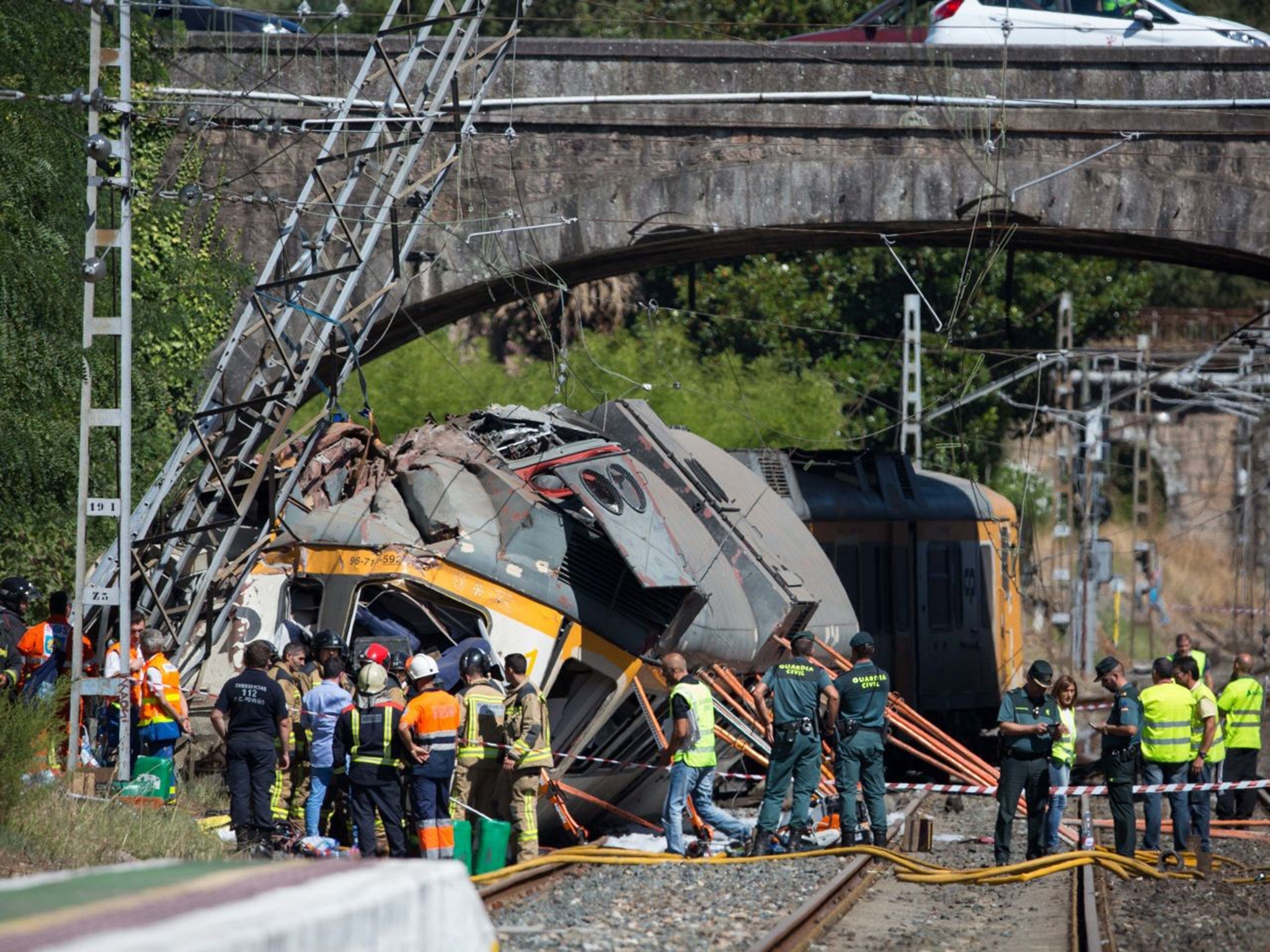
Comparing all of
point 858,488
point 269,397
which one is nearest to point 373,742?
point 269,397

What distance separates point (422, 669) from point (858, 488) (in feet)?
39.0

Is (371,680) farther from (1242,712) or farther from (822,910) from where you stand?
(1242,712)

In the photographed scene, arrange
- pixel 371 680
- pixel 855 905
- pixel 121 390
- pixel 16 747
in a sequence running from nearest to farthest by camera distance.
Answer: pixel 16 747 → pixel 855 905 → pixel 371 680 → pixel 121 390

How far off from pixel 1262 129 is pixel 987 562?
7.63 metres

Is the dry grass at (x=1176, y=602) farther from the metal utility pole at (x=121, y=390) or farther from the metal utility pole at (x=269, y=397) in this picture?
the metal utility pole at (x=121, y=390)

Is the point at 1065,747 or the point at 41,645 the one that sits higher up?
the point at 41,645

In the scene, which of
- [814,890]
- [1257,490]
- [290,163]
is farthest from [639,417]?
[1257,490]

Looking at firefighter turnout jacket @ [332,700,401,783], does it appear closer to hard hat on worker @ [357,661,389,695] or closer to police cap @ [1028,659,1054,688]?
hard hat on worker @ [357,661,389,695]

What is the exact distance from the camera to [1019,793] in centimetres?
1430

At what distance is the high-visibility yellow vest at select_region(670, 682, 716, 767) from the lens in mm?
14070

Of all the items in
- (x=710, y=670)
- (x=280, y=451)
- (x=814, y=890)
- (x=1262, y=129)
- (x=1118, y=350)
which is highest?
(x=1262, y=129)

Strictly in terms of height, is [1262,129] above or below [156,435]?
above

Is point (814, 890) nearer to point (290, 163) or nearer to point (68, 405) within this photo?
point (68, 405)

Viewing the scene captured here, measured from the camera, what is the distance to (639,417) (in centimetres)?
1784
